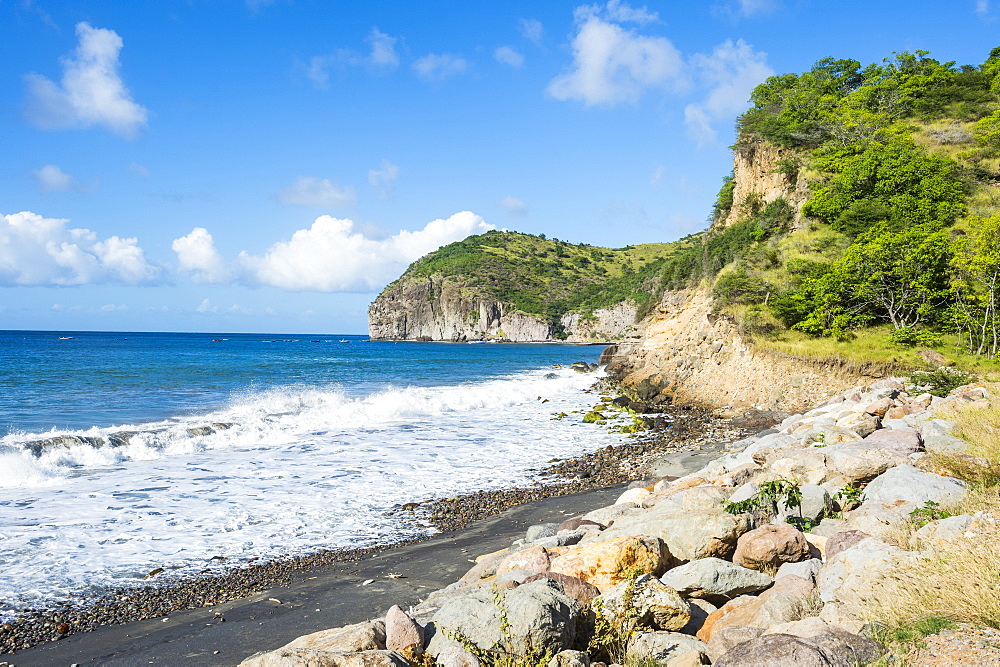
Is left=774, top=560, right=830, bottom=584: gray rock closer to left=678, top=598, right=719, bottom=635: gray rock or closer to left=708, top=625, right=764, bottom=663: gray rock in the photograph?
left=678, top=598, right=719, bottom=635: gray rock

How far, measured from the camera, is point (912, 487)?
633 cm

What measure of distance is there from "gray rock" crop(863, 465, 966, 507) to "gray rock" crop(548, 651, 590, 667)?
13.8 ft

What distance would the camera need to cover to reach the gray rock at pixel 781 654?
10.5 feet

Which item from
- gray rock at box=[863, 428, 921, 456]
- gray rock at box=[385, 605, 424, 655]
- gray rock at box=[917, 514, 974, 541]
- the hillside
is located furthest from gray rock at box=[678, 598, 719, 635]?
the hillside

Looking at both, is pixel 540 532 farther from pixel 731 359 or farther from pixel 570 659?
pixel 731 359

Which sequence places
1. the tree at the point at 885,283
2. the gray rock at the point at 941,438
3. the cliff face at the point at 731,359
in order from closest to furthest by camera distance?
the gray rock at the point at 941,438, the tree at the point at 885,283, the cliff face at the point at 731,359

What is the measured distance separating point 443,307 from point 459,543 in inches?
5531

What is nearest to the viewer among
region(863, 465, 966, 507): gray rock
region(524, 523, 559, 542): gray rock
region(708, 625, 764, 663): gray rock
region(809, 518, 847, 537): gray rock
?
region(708, 625, 764, 663): gray rock

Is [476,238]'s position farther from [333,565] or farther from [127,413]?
[333,565]

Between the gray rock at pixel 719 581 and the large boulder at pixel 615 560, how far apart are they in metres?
0.37

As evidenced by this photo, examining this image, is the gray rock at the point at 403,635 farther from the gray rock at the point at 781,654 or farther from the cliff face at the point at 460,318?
the cliff face at the point at 460,318

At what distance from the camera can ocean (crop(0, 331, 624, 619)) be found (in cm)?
915

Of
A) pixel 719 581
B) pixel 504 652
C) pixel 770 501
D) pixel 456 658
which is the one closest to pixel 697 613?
pixel 719 581

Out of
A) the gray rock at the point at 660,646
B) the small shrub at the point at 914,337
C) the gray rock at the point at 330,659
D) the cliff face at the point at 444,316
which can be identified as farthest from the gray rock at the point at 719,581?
the cliff face at the point at 444,316
